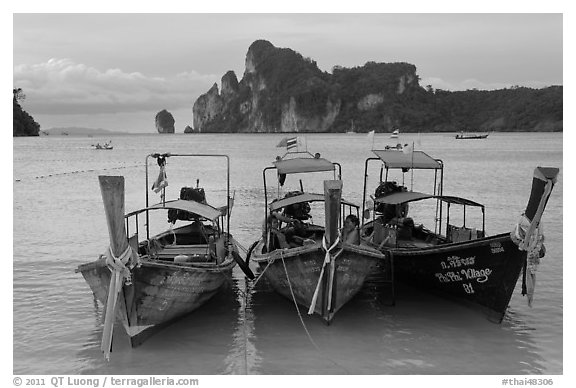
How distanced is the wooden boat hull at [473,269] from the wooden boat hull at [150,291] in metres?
3.91

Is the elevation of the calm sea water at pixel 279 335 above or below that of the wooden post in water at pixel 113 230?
below

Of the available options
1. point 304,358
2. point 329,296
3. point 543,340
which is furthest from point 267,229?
point 543,340

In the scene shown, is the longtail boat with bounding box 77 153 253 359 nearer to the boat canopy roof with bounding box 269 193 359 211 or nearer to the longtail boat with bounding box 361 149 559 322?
the boat canopy roof with bounding box 269 193 359 211

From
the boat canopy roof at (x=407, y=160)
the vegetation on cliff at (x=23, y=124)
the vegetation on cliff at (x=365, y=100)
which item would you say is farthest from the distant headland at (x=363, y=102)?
the boat canopy roof at (x=407, y=160)

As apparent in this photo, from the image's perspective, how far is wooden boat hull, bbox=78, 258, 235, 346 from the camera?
7.98 metres

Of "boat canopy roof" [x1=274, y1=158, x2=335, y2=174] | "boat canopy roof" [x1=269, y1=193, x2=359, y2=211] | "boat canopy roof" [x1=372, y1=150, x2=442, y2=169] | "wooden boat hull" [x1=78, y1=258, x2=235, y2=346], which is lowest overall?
"wooden boat hull" [x1=78, y1=258, x2=235, y2=346]

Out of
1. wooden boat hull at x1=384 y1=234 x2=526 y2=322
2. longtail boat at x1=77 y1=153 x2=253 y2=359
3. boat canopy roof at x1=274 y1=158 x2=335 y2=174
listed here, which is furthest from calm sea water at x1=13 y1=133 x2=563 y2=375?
boat canopy roof at x1=274 y1=158 x2=335 y2=174

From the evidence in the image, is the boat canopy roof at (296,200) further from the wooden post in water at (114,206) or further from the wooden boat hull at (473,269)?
the wooden post in water at (114,206)

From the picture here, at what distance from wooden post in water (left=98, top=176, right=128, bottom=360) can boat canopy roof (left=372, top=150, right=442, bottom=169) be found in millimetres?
6320

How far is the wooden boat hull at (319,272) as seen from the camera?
29.3ft

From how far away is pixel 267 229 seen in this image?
11.3 metres
